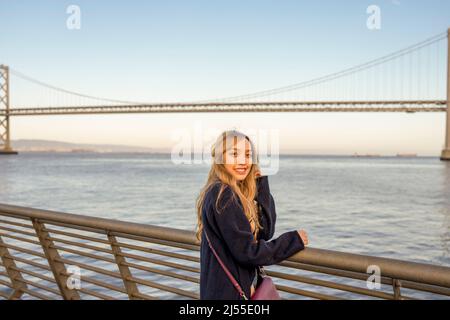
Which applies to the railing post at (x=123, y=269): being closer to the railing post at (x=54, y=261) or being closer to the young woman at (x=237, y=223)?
the railing post at (x=54, y=261)

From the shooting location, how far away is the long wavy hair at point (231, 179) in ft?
5.29

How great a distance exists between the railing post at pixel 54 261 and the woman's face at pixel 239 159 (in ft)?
4.91

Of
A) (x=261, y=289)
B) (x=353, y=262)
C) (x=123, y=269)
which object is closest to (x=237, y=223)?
(x=261, y=289)

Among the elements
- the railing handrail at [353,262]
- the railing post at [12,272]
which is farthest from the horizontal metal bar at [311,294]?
the railing post at [12,272]

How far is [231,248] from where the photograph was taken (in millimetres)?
1539

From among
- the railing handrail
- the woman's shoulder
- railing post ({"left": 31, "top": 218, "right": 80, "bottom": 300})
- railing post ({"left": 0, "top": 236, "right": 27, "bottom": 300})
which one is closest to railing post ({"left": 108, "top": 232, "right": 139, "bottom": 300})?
the railing handrail

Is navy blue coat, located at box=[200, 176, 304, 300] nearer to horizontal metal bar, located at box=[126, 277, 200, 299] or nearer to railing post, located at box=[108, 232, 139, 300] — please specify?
horizontal metal bar, located at box=[126, 277, 200, 299]

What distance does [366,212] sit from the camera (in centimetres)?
1662

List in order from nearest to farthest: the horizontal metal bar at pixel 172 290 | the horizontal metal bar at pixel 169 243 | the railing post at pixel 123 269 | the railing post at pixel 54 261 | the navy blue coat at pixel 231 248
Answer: the navy blue coat at pixel 231 248 < the horizontal metal bar at pixel 169 243 < the horizontal metal bar at pixel 172 290 < the railing post at pixel 123 269 < the railing post at pixel 54 261

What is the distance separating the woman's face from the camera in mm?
1661

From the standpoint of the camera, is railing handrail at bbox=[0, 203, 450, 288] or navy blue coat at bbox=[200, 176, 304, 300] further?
navy blue coat at bbox=[200, 176, 304, 300]

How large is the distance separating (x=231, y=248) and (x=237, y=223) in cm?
8
